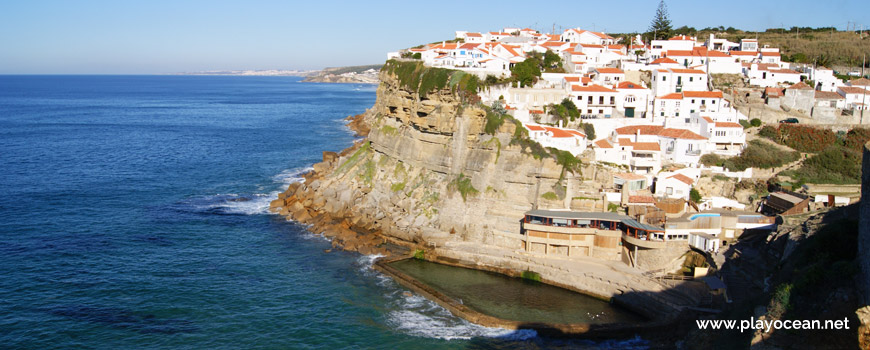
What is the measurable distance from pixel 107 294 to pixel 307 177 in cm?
2162

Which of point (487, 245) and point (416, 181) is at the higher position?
point (416, 181)

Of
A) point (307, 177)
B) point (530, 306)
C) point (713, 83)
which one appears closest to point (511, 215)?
point (530, 306)

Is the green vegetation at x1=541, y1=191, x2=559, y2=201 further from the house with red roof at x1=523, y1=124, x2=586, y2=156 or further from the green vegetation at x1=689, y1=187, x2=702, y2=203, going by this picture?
the green vegetation at x1=689, y1=187, x2=702, y2=203

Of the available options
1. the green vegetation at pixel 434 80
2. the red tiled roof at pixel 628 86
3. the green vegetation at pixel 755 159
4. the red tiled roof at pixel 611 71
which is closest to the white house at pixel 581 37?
the red tiled roof at pixel 611 71

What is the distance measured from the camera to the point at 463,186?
36.9m

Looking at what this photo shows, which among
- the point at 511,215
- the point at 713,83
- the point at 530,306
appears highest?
the point at 713,83

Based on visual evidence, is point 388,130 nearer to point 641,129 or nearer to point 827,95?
point 641,129

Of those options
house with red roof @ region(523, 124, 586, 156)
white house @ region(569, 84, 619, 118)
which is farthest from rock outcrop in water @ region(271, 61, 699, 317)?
white house @ region(569, 84, 619, 118)

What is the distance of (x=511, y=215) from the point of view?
34.2m

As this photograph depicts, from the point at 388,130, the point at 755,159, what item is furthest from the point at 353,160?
the point at 755,159

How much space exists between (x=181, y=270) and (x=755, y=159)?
110 feet

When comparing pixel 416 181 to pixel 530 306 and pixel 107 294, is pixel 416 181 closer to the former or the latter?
pixel 530 306

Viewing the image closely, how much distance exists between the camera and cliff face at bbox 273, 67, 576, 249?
34.8 metres

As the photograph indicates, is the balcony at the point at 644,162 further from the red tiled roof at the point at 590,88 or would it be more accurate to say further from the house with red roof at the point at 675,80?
the house with red roof at the point at 675,80
